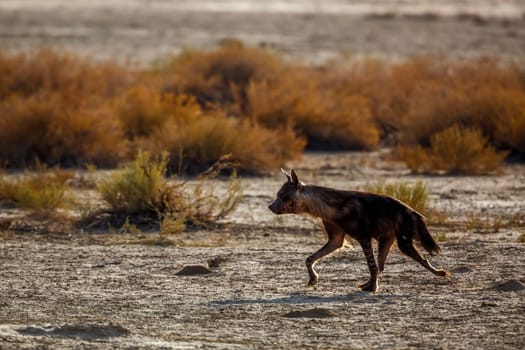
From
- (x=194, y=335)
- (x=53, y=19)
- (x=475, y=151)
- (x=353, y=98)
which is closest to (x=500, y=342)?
(x=194, y=335)

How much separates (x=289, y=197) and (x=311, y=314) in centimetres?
110

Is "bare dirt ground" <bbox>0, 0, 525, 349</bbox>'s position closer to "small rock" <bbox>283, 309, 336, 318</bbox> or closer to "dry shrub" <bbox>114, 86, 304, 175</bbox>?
"small rock" <bbox>283, 309, 336, 318</bbox>

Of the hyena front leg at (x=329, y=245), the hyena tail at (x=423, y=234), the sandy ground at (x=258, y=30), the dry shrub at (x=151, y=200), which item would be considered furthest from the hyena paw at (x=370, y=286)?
the sandy ground at (x=258, y=30)

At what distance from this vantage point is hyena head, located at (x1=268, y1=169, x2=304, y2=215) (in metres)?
9.66

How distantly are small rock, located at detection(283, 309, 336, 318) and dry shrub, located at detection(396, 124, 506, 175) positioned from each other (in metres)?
9.31

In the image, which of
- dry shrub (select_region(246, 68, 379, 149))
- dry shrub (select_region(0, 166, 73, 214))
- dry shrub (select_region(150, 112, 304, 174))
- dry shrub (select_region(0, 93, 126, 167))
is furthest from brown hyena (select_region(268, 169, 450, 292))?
dry shrub (select_region(246, 68, 379, 149))

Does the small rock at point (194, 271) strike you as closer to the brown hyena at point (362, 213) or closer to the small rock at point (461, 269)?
the brown hyena at point (362, 213)

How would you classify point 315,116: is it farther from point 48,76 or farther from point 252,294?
point 252,294

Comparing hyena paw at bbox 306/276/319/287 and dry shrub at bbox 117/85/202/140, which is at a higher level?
hyena paw at bbox 306/276/319/287

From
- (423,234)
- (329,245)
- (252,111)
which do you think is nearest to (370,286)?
(329,245)

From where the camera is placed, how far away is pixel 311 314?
8984 millimetres

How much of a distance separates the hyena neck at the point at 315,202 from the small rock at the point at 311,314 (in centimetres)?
92

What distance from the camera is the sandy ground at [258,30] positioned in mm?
42750

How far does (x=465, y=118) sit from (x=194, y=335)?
13248 millimetres
